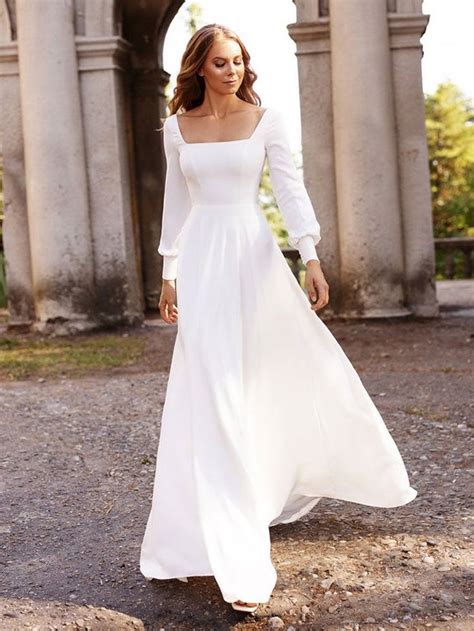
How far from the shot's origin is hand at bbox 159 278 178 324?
11.8 ft

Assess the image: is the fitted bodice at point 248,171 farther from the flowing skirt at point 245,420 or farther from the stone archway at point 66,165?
the stone archway at point 66,165

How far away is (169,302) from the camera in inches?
142

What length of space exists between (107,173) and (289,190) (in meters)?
8.56

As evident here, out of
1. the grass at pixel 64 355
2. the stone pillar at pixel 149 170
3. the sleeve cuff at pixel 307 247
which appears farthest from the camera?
the stone pillar at pixel 149 170

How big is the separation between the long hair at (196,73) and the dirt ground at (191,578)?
5.68 ft

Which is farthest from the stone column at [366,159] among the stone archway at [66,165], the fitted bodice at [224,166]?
the fitted bodice at [224,166]

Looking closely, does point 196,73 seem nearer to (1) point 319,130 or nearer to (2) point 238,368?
(2) point 238,368

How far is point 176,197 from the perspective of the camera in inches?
141

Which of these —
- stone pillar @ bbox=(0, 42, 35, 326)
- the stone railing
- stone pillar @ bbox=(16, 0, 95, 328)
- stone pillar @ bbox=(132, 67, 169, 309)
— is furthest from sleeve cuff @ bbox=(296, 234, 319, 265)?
the stone railing

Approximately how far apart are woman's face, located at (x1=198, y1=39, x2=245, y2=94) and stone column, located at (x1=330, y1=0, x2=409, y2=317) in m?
7.55

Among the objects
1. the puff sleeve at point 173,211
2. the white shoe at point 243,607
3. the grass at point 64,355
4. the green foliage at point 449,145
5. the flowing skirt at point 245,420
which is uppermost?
the green foliage at point 449,145

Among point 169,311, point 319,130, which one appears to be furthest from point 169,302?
point 319,130

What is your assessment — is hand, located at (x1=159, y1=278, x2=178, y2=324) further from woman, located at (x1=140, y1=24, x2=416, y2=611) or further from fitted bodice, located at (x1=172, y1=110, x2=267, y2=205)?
fitted bodice, located at (x1=172, y1=110, x2=267, y2=205)

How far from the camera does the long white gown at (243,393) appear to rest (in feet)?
10.4
